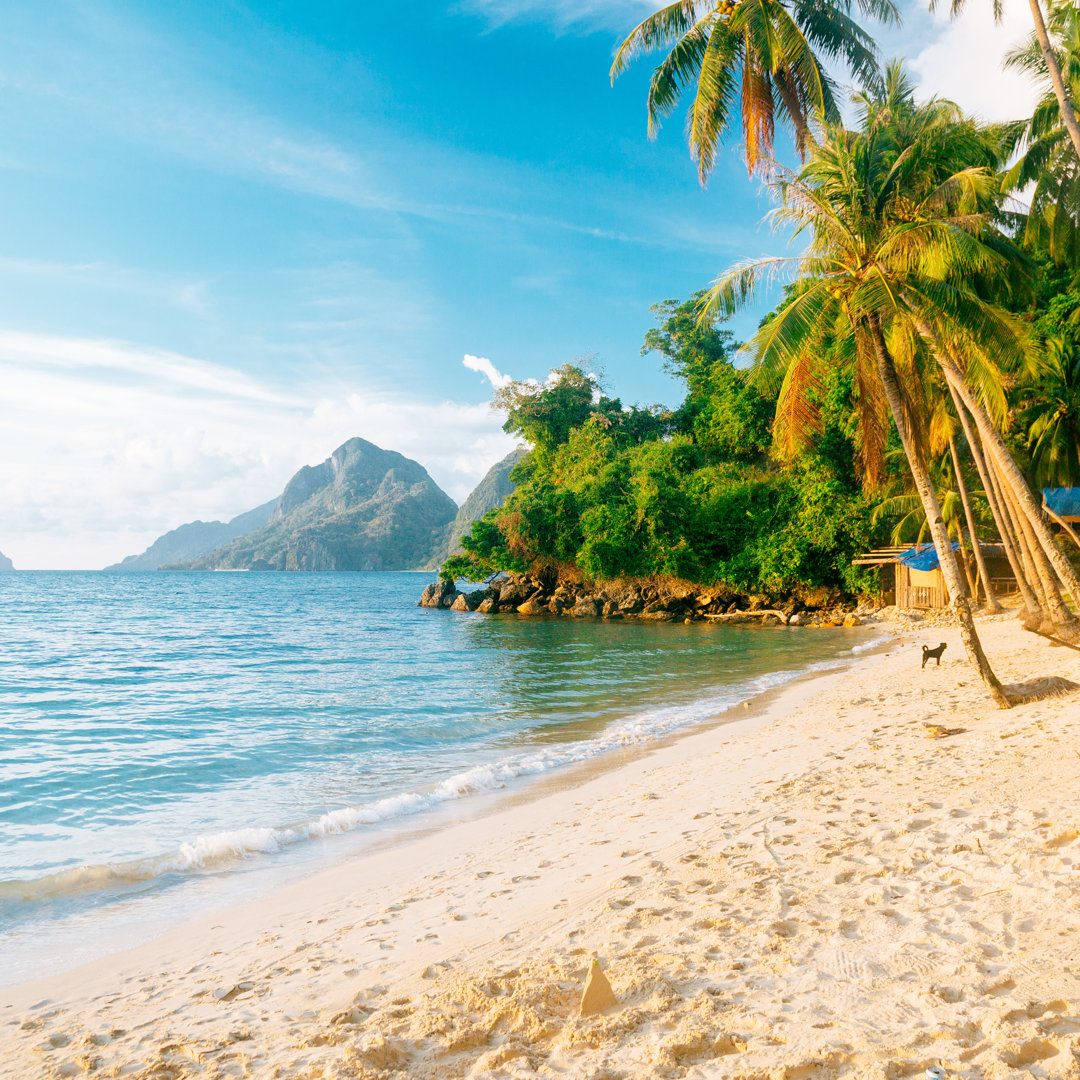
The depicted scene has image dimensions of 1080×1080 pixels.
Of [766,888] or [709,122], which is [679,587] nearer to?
[709,122]

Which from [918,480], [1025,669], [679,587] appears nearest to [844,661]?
[1025,669]

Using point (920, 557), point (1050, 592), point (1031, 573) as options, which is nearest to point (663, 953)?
point (1050, 592)

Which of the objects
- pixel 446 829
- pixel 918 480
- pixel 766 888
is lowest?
pixel 446 829

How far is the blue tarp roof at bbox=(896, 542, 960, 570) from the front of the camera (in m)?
25.2

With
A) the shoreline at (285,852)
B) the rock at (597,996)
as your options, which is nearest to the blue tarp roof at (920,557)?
the shoreline at (285,852)

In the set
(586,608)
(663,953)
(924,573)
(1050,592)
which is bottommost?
(663,953)

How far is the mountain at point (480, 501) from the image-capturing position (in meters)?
163

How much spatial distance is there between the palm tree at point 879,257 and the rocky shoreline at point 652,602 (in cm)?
1843

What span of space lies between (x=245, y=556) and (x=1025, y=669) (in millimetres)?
175973

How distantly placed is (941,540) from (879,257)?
3922mm

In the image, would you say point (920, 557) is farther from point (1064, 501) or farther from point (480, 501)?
point (480, 501)

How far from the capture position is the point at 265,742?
10.6 metres

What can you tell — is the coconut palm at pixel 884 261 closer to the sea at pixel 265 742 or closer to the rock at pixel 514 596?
the sea at pixel 265 742

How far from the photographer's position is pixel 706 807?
20.4 ft
